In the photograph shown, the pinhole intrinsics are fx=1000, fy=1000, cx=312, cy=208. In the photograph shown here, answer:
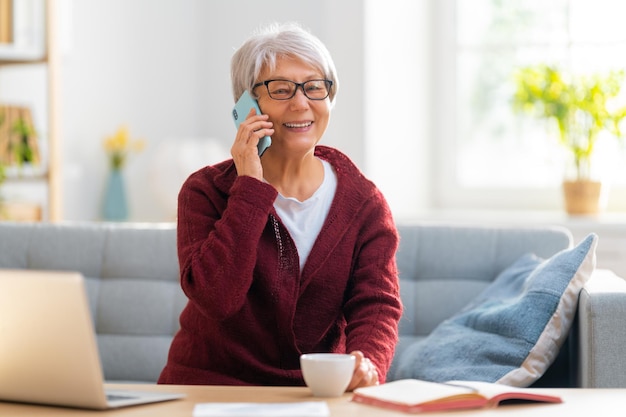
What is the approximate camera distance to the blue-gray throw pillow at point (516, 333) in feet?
6.88

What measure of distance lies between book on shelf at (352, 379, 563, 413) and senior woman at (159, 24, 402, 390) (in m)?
0.46

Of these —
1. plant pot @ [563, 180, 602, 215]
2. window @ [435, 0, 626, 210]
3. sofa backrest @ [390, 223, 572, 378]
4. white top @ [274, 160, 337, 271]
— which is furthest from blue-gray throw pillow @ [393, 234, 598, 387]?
window @ [435, 0, 626, 210]

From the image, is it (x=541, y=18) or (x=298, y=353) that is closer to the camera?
(x=298, y=353)

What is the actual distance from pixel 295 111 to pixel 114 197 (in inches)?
102

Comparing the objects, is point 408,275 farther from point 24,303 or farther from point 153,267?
point 24,303

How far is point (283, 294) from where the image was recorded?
1870 millimetres

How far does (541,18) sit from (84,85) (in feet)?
A: 6.51

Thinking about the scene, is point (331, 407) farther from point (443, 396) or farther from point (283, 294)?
point (283, 294)

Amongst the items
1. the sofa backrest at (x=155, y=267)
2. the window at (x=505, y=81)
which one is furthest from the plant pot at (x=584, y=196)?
the sofa backrest at (x=155, y=267)

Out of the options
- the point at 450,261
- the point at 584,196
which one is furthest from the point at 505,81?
the point at 450,261

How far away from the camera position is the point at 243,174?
→ 1.82 metres

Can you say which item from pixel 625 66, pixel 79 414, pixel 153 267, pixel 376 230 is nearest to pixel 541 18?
pixel 625 66

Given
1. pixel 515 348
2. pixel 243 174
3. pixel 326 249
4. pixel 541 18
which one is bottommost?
pixel 515 348

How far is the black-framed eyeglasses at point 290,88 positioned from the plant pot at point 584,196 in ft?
7.06
